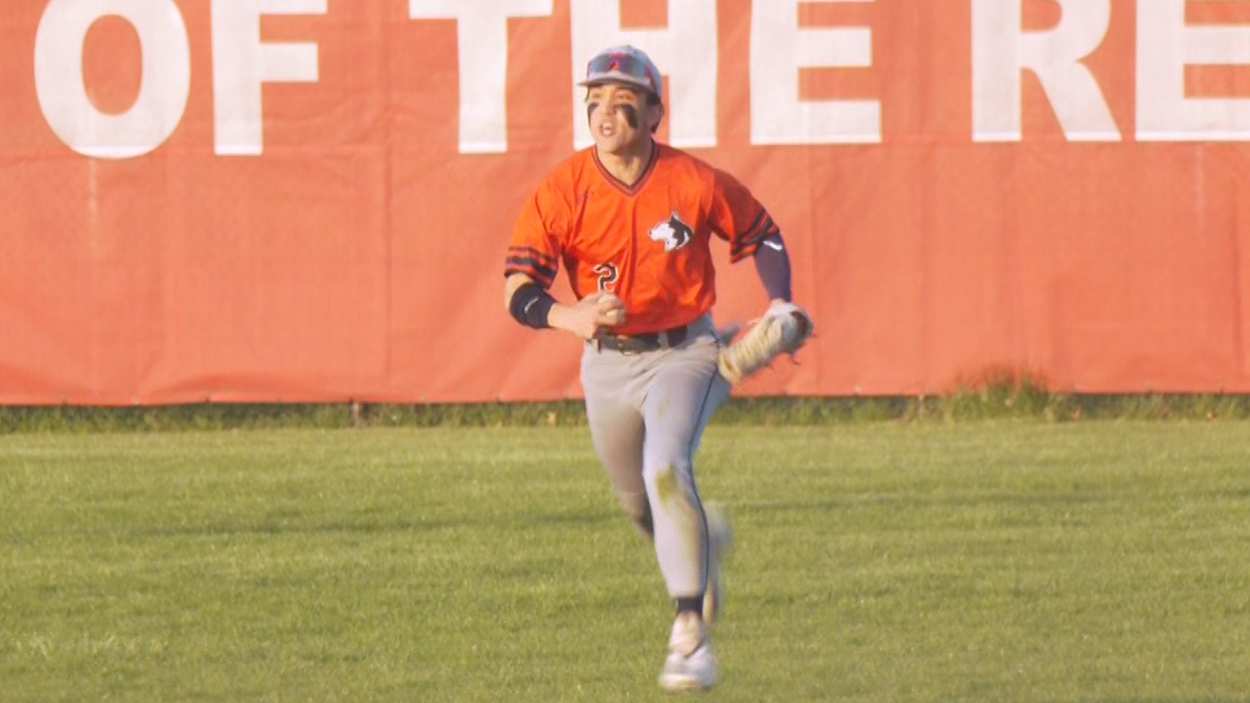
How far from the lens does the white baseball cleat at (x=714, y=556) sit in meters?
7.80

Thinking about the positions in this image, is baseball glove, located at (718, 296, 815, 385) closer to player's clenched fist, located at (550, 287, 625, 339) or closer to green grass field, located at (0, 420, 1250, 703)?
player's clenched fist, located at (550, 287, 625, 339)

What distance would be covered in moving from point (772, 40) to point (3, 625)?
24.3ft

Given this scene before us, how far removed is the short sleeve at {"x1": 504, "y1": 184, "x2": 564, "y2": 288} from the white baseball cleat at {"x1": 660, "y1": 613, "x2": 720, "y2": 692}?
1.21 metres

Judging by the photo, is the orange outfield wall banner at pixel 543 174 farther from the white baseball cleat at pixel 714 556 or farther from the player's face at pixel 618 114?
the player's face at pixel 618 114

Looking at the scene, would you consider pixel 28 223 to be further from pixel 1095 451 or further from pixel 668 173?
pixel 668 173

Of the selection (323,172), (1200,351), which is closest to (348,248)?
(323,172)

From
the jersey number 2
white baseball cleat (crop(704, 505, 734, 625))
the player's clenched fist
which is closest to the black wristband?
the jersey number 2

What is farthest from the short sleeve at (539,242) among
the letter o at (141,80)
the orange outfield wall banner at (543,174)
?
the letter o at (141,80)

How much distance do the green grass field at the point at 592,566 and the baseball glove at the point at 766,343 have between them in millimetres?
986

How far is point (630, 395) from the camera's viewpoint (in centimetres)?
784

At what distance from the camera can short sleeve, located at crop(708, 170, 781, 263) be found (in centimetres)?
795

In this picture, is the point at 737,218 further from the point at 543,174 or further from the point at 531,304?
the point at 543,174

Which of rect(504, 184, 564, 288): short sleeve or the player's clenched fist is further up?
rect(504, 184, 564, 288): short sleeve

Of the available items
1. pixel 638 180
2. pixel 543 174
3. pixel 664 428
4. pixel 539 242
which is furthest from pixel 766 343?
pixel 543 174
